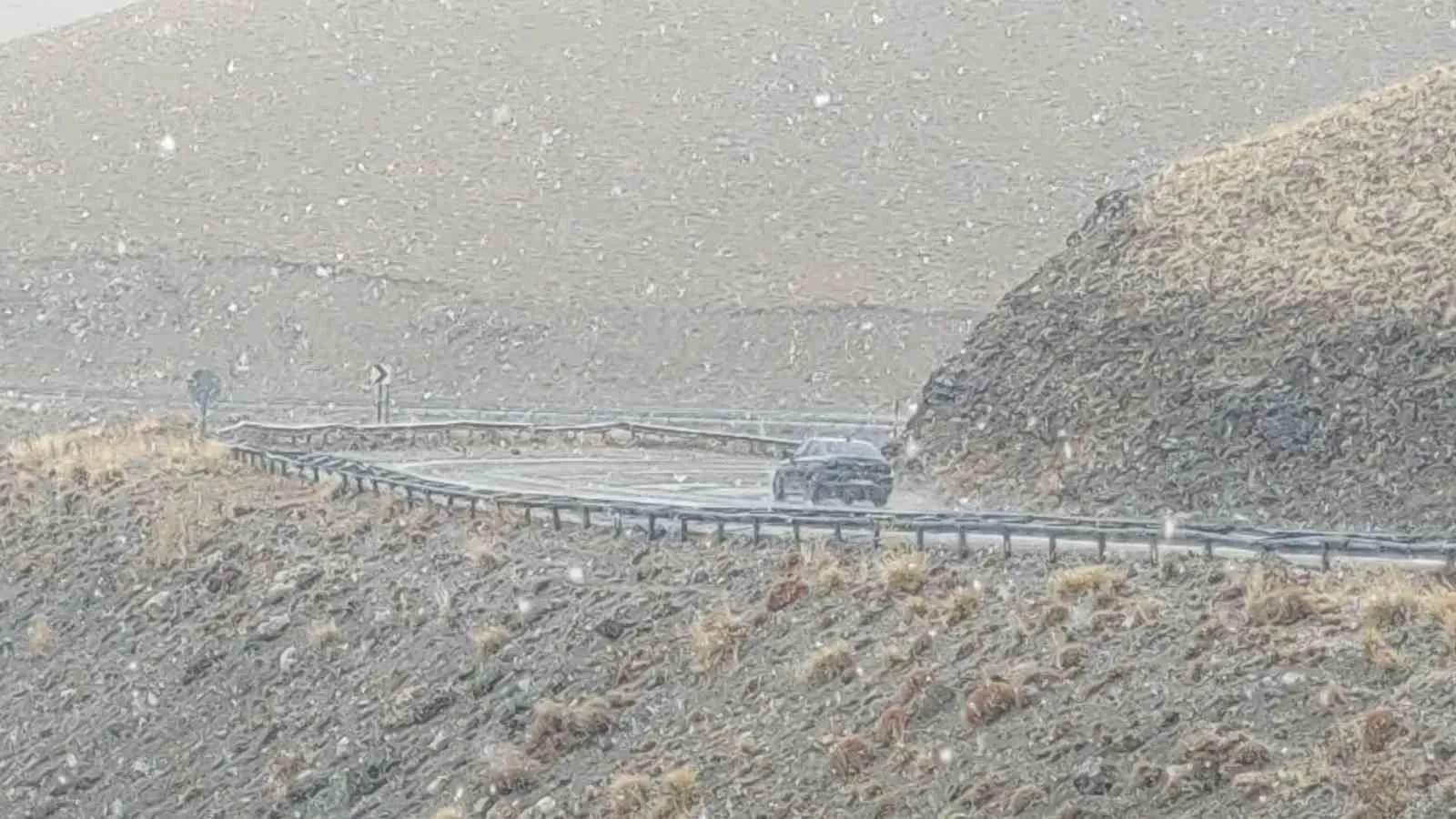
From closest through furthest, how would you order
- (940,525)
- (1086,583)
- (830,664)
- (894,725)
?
1. (894,725)
2. (1086,583)
3. (830,664)
4. (940,525)

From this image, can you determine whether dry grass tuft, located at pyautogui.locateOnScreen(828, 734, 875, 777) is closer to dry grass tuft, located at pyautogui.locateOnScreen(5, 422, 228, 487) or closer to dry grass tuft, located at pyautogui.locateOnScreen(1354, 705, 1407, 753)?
dry grass tuft, located at pyautogui.locateOnScreen(1354, 705, 1407, 753)

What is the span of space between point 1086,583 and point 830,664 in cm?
229

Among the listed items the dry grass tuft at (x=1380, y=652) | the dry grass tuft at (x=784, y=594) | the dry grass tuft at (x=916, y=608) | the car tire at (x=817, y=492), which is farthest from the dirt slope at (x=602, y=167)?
the dry grass tuft at (x=1380, y=652)

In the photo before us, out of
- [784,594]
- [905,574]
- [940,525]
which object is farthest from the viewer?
[940,525]

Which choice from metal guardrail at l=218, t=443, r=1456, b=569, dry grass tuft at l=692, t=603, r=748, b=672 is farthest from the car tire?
dry grass tuft at l=692, t=603, r=748, b=672

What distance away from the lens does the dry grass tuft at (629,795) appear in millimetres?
18625

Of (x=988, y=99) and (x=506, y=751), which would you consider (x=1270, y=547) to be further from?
(x=988, y=99)

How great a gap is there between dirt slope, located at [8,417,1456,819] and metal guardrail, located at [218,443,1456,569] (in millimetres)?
389

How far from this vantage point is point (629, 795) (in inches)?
736

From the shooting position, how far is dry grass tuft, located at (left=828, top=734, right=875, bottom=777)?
1786 cm

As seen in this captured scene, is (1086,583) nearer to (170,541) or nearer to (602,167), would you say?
(170,541)

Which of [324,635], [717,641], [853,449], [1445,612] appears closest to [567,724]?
[717,641]

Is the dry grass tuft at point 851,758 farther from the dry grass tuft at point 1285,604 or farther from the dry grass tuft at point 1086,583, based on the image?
the dry grass tuft at point 1285,604

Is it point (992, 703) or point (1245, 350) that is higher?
point (1245, 350)
